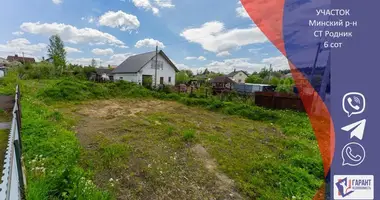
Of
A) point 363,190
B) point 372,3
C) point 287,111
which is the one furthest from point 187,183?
point 287,111

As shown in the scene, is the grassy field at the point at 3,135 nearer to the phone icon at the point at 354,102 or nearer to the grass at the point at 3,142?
the grass at the point at 3,142

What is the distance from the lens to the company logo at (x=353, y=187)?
1150mm

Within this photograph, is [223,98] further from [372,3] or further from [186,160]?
[372,3]

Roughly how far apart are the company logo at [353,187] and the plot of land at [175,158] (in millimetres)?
1527

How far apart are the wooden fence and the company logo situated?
806 cm

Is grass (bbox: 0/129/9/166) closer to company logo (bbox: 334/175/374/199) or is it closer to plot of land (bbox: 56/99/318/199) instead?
plot of land (bbox: 56/99/318/199)

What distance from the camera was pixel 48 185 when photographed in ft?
7.09

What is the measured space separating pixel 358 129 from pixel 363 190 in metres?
0.39

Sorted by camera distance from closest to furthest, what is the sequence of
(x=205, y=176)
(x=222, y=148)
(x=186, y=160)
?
1. (x=205, y=176)
2. (x=186, y=160)
3. (x=222, y=148)

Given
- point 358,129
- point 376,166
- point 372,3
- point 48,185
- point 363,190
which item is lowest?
point 48,185

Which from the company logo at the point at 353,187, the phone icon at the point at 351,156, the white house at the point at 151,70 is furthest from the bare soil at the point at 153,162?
the white house at the point at 151,70

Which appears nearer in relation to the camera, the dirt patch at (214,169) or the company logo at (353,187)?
the company logo at (353,187)

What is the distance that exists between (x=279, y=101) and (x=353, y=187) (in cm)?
858

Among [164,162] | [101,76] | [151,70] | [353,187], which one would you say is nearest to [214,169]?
[164,162]
